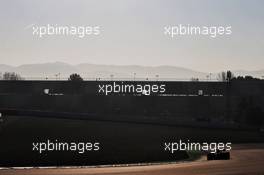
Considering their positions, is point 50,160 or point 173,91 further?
point 173,91

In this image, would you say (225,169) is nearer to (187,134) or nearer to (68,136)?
(68,136)

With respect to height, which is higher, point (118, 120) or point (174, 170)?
point (118, 120)

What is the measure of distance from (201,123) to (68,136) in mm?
41543

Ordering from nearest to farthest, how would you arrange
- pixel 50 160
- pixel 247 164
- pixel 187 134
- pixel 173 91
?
pixel 247 164 < pixel 50 160 < pixel 187 134 < pixel 173 91

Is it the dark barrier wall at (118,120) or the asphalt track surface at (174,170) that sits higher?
the dark barrier wall at (118,120)

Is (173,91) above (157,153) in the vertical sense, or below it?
Answer: above

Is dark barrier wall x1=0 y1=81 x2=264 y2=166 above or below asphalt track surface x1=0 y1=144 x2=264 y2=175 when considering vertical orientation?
above

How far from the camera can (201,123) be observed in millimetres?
106312

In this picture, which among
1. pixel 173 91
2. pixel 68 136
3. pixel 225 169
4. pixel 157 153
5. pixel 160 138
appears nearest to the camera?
pixel 225 169

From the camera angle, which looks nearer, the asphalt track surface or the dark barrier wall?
the asphalt track surface

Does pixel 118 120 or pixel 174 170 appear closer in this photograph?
pixel 174 170

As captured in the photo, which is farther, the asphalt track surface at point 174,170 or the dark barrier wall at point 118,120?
the dark barrier wall at point 118,120

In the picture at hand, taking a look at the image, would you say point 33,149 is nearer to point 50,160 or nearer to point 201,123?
point 50,160

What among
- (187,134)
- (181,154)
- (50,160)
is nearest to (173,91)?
(187,134)
